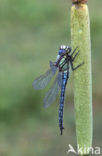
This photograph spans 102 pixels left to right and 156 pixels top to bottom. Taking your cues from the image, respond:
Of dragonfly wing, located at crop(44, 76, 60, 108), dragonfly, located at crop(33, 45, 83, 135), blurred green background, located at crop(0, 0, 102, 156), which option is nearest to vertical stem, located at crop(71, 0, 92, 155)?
dragonfly, located at crop(33, 45, 83, 135)

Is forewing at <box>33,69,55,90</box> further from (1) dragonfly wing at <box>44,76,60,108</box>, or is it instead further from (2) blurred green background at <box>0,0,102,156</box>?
(2) blurred green background at <box>0,0,102,156</box>

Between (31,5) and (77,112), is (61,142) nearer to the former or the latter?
(77,112)

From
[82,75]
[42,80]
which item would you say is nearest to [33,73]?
[42,80]


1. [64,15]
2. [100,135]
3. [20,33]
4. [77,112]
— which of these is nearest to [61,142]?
[100,135]

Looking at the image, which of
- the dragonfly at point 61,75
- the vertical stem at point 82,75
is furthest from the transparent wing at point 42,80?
the vertical stem at point 82,75

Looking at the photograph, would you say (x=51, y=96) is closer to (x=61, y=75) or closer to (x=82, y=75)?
(x=61, y=75)
